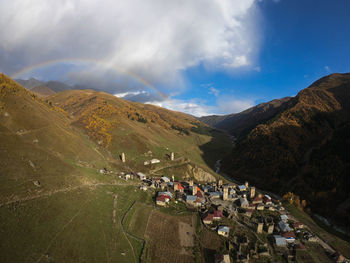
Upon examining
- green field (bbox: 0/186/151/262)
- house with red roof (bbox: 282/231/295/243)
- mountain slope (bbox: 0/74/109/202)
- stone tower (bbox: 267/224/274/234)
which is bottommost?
house with red roof (bbox: 282/231/295/243)

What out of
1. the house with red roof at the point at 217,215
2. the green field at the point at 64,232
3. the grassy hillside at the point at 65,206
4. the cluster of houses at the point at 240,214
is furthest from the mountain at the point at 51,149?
the house with red roof at the point at 217,215

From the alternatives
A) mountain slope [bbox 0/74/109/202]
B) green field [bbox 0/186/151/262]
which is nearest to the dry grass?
green field [bbox 0/186/151/262]

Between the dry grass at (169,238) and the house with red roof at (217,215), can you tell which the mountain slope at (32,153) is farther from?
the house with red roof at (217,215)

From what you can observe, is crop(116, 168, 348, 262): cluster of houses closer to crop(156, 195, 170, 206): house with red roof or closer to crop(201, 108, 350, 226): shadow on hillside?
crop(156, 195, 170, 206): house with red roof

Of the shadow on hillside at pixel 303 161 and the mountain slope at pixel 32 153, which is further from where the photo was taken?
the shadow on hillside at pixel 303 161

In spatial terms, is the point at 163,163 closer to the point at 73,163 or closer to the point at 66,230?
the point at 73,163

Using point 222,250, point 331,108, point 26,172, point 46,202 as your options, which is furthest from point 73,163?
point 331,108

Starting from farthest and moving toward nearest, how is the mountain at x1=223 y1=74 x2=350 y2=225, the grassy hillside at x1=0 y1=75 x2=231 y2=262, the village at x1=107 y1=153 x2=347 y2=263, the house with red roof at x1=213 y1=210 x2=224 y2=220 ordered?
the mountain at x1=223 y1=74 x2=350 y2=225 < the house with red roof at x1=213 y1=210 x2=224 y2=220 < the village at x1=107 y1=153 x2=347 y2=263 < the grassy hillside at x1=0 y1=75 x2=231 y2=262
